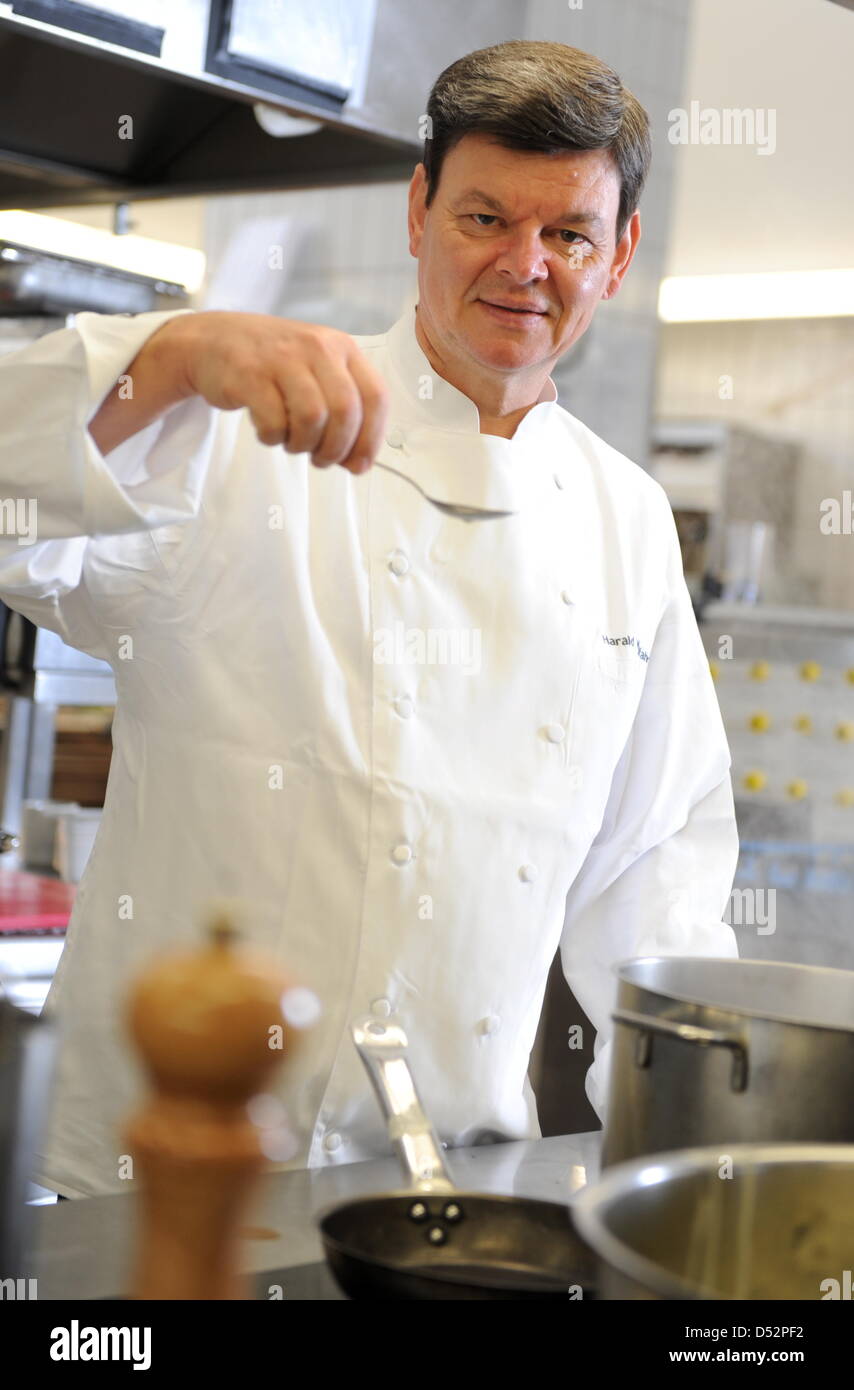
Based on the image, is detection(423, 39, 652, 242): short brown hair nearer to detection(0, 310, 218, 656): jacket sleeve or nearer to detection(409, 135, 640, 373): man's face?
detection(409, 135, 640, 373): man's face

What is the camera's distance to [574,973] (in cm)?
149

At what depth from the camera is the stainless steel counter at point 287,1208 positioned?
0.84m

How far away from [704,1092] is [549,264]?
0.79 m

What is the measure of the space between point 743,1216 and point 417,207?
1063mm

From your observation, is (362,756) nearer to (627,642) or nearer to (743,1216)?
(627,642)

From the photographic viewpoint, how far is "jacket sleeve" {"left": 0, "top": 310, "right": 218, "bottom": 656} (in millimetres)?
976

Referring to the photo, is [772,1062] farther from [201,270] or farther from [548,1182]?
[201,270]

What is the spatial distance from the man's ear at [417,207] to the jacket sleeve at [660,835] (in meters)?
0.43

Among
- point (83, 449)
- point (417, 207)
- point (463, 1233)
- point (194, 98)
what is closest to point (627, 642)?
point (417, 207)

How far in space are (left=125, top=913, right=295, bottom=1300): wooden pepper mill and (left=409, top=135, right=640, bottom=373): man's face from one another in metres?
0.93

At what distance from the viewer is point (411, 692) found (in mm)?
1261

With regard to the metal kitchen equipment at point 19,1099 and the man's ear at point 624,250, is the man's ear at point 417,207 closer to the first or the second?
the man's ear at point 624,250
